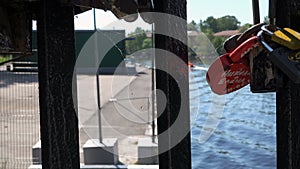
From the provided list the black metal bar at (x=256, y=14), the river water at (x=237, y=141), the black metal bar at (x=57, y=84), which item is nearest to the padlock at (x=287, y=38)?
the black metal bar at (x=256, y=14)

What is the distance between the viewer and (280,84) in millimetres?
793

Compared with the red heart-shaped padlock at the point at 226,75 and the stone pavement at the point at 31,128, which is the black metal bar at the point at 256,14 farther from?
the stone pavement at the point at 31,128

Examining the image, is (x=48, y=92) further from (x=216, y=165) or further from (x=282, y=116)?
(x=216, y=165)

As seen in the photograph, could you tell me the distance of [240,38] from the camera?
83 centimetres

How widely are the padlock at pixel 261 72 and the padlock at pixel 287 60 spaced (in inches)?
2.2

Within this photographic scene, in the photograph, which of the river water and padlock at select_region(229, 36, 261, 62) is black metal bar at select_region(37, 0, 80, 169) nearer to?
padlock at select_region(229, 36, 261, 62)

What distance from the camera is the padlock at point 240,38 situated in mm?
810

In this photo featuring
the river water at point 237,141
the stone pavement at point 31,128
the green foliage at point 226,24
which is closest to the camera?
the green foliage at point 226,24

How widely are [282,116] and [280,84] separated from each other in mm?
61

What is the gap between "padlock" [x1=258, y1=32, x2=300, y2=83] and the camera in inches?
27.6

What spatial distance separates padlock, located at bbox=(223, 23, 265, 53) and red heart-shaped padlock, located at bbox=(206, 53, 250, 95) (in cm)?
5

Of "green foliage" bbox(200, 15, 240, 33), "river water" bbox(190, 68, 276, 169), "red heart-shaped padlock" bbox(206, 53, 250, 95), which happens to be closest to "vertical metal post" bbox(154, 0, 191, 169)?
"red heart-shaped padlock" bbox(206, 53, 250, 95)

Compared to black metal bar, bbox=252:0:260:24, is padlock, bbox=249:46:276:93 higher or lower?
lower

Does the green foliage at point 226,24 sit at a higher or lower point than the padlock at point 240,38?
higher
